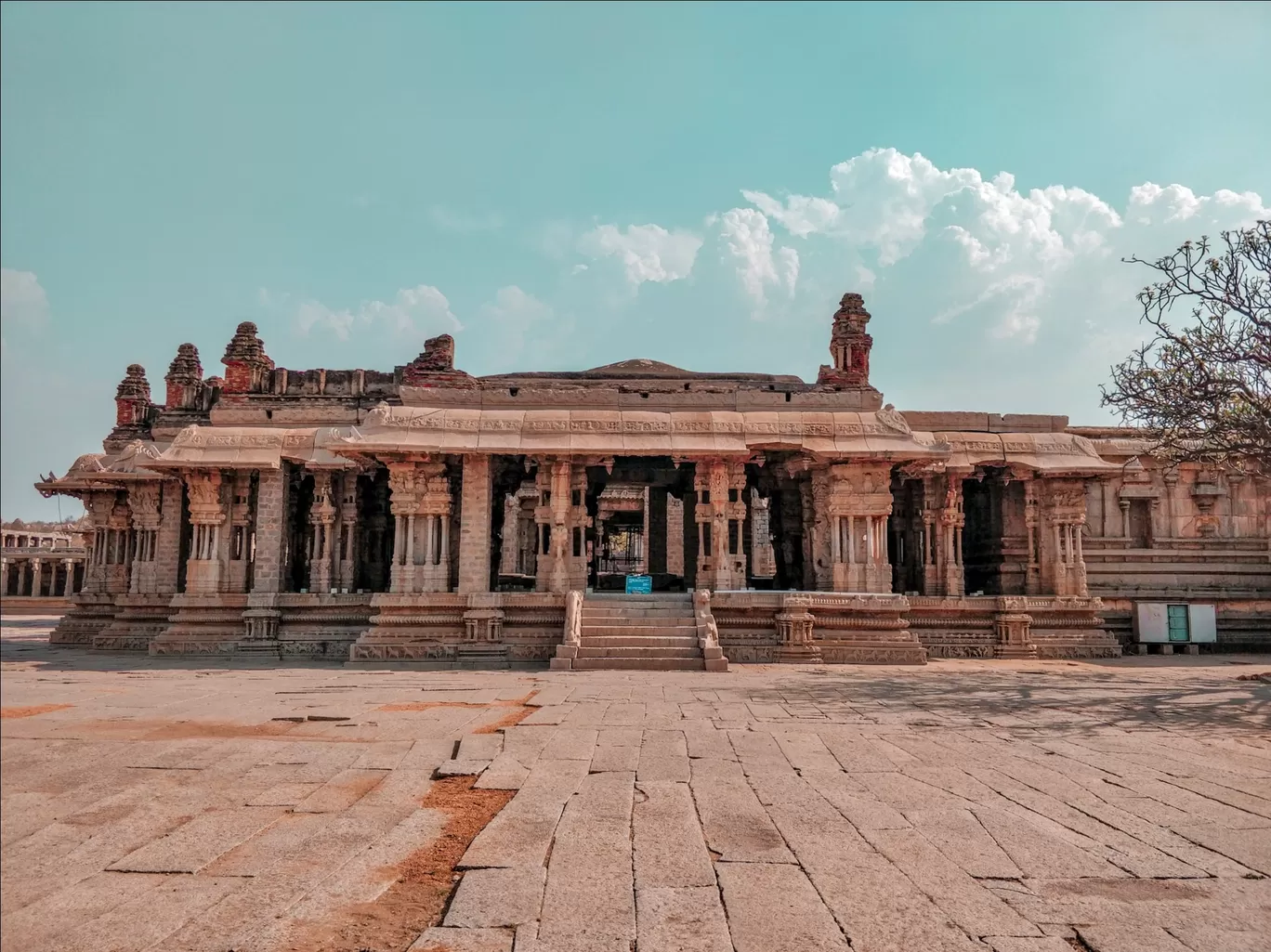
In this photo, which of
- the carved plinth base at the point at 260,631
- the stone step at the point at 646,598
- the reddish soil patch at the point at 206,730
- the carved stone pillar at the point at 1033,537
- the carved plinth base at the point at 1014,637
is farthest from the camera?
the carved stone pillar at the point at 1033,537

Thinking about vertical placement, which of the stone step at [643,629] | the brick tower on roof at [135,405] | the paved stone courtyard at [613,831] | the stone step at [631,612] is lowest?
the paved stone courtyard at [613,831]

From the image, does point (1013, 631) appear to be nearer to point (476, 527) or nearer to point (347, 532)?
point (476, 527)

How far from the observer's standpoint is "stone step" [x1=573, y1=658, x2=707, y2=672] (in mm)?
13994

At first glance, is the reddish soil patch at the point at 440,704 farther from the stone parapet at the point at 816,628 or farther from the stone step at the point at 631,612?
the stone parapet at the point at 816,628

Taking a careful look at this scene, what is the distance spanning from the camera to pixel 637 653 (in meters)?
14.4

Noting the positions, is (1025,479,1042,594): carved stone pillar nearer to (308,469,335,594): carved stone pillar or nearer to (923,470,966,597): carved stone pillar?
(923,470,966,597): carved stone pillar

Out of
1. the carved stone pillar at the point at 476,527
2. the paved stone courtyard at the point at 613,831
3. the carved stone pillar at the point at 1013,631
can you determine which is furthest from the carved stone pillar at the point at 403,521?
the carved stone pillar at the point at 1013,631

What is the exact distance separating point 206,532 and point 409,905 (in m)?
17.0

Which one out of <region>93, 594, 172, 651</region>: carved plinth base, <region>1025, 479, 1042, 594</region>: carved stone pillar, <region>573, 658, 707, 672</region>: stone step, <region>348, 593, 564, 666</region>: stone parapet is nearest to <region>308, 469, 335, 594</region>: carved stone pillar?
<region>93, 594, 172, 651</region>: carved plinth base

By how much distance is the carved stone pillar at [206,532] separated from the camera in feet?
60.2

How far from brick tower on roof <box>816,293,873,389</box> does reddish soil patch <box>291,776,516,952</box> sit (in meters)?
18.7

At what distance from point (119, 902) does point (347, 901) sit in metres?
0.87

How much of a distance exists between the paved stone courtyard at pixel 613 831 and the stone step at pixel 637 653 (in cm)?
573

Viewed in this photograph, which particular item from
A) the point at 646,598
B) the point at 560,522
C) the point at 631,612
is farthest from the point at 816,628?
the point at 560,522
